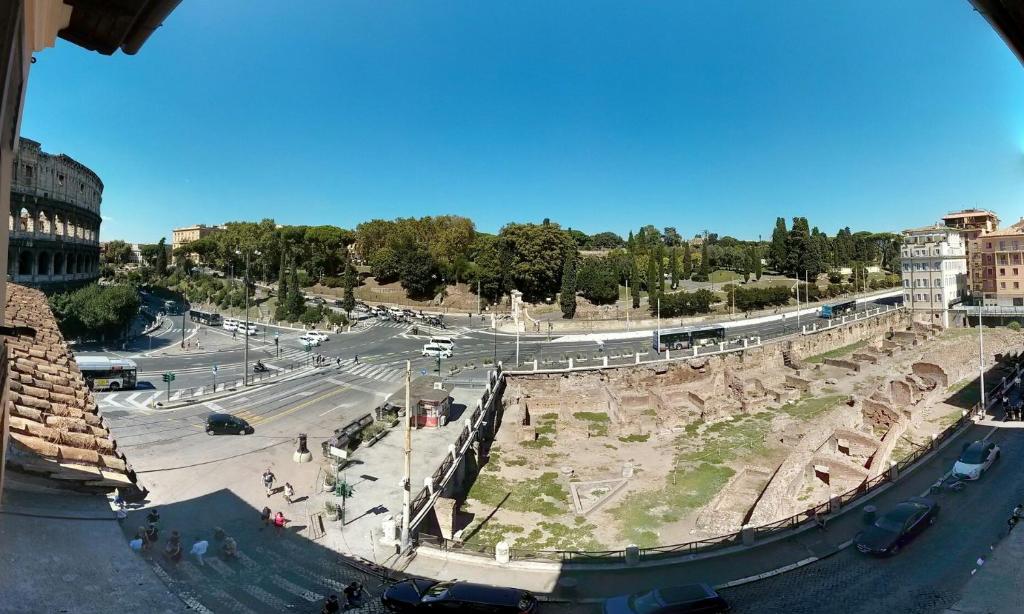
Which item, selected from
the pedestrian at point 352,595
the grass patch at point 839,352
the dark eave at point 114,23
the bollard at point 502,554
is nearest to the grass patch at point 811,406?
the grass patch at point 839,352

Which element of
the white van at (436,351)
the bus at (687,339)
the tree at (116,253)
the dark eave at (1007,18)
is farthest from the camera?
the tree at (116,253)

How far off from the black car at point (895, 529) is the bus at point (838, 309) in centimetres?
5220

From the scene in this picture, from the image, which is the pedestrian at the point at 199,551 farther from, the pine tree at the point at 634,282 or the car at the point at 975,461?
the pine tree at the point at 634,282

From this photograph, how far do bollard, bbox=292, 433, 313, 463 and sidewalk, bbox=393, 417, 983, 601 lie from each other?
8.77 meters

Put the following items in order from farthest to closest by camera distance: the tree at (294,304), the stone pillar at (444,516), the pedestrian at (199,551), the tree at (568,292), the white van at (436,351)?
1. the tree at (568,292)
2. the tree at (294,304)
3. the white van at (436,351)
4. the stone pillar at (444,516)
5. the pedestrian at (199,551)

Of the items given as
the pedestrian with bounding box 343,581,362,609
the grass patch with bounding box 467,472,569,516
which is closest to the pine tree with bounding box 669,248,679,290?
the grass patch with bounding box 467,472,569,516

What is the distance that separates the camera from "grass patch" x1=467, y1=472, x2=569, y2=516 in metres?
21.5

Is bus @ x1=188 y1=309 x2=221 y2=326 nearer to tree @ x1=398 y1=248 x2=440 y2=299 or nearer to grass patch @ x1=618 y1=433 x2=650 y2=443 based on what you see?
tree @ x1=398 y1=248 x2=440 y2=299

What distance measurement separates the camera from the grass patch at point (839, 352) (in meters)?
48.8

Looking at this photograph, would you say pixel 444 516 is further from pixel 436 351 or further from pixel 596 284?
pixel 596 284

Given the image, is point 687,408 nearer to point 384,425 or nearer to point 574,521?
Result: point 574,521

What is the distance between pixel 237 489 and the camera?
59.0 ft

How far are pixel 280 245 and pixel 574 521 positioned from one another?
65.6 m

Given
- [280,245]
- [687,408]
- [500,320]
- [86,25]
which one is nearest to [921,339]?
[687,408]
